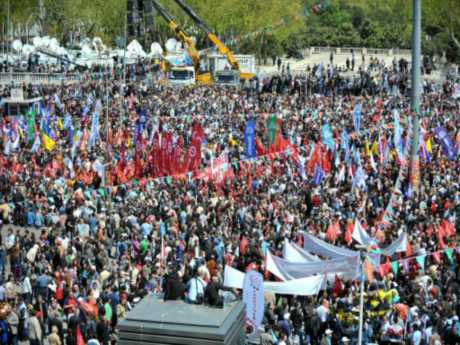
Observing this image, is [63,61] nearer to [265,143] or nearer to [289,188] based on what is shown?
[265,143]

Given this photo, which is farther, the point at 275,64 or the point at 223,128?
the point at 275,64

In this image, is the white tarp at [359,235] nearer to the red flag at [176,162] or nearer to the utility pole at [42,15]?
the red flag at [176,162]

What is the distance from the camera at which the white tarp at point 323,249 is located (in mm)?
17719

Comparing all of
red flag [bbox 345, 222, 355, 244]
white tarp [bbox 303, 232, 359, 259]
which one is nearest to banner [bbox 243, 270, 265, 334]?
white tarp [bbox 303, 232, 359, 259]

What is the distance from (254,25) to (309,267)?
229 ft

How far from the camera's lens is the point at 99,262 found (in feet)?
63.2

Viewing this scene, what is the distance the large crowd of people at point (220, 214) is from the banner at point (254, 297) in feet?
2.23

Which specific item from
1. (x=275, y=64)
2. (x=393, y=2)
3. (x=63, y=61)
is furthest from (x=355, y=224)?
(x=393, y=2)

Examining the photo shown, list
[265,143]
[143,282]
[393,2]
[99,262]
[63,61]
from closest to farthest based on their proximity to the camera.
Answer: [143,282]
[99,262]
[265,143]
[63,61]
[393,2]

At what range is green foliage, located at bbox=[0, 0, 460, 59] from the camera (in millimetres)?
84625

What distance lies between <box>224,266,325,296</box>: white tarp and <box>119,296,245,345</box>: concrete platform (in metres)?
8.42

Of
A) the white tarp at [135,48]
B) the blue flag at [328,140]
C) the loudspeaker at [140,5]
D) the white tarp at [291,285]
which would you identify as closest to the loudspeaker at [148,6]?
the loudspeaker at [140,5]

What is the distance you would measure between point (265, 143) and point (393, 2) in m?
73.9

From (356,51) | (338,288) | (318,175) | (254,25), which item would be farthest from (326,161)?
(356,51)
